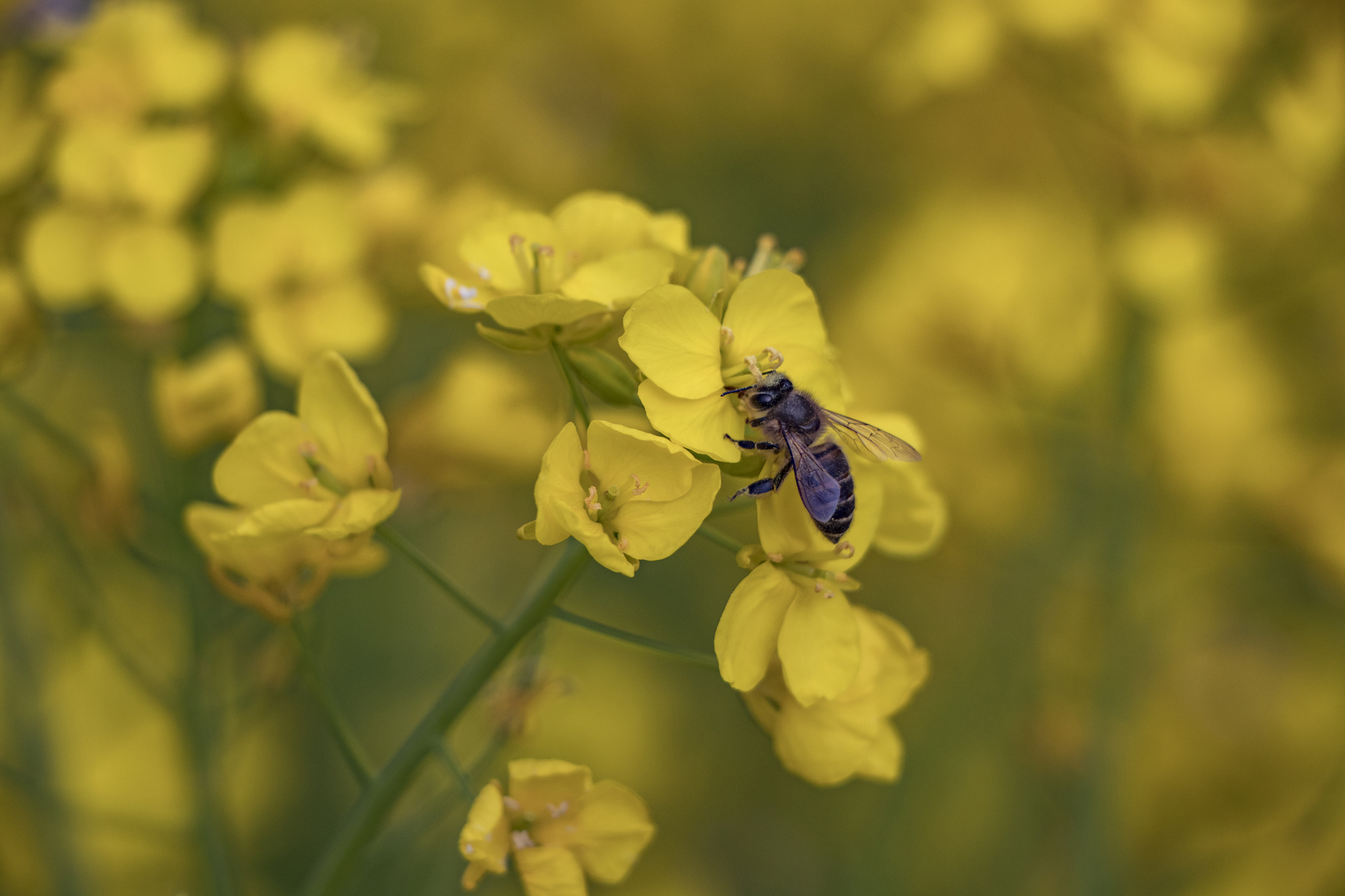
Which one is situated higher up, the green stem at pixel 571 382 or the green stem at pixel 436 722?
the green stem at pixel 571 382

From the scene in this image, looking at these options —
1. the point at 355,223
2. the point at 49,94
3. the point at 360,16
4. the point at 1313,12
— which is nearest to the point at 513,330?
the point at 355,223

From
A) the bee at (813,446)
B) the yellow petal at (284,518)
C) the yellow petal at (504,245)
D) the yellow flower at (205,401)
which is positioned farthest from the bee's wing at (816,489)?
the yellow flower at (205,401)

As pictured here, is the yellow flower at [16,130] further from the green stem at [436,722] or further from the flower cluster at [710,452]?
the green stem at [436,722]

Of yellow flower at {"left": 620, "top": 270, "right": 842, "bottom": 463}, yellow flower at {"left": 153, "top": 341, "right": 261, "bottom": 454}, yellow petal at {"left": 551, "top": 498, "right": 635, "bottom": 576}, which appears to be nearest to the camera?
yellow petal at {"left": 551, "top": 498, "right": 635, "bottom": 576}

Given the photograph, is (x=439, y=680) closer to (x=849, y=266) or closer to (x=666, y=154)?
(x=849, y=266)

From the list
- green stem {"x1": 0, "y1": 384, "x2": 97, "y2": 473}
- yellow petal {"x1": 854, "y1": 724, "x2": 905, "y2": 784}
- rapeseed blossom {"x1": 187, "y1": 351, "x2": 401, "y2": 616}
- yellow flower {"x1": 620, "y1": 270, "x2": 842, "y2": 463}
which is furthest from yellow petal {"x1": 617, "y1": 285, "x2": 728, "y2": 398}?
green stem {"x1": 0, "y1": 384, "x2": 97, "y2": 473}

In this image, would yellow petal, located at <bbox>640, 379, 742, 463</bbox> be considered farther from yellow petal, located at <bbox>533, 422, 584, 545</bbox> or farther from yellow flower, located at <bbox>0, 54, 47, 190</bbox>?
yellow flower, located at <bbox>0, 54, 47, 190</bbox>

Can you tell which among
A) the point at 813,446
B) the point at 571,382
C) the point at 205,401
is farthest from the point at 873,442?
the point at 205,401

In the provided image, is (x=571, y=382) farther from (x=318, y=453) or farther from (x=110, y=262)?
(x=110, y=262)
